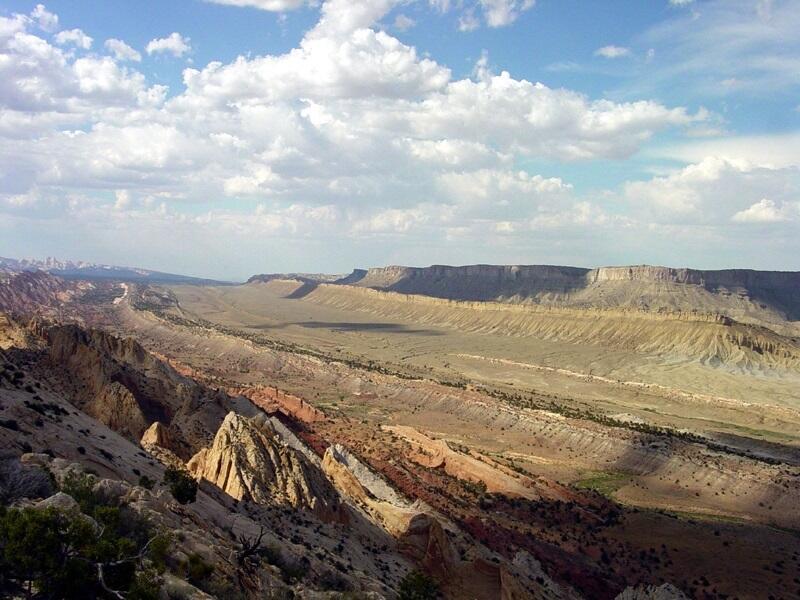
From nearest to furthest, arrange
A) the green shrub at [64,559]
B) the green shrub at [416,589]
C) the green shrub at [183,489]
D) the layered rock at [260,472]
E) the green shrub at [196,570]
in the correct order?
the green shrub at [64,559], the green shrub at [196,570], the green shrub at [183,489], the green shrub at [416,589], the layered rock at [260,472]

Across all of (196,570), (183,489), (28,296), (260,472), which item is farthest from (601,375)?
(28,296)

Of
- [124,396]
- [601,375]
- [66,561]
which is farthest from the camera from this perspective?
[601,375]

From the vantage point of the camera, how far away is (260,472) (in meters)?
28.0

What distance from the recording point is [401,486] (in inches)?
1571

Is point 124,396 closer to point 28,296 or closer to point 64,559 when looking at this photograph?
point 64,559

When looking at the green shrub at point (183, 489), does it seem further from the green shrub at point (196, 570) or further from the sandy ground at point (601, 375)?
the sandy ground at point (601, 375)

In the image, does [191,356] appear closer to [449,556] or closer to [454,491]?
[454,491]

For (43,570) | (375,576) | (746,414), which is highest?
(43,570)

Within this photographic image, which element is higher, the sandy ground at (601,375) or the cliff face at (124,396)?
the cliff face at (124,396)

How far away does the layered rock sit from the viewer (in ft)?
88.4

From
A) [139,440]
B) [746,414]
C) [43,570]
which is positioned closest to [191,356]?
[139,440]

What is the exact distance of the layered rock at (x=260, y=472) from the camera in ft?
88.4

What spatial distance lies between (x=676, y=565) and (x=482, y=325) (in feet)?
480

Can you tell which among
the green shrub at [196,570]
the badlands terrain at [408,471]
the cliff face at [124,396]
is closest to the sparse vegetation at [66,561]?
the badlands terrain at [408,471]
